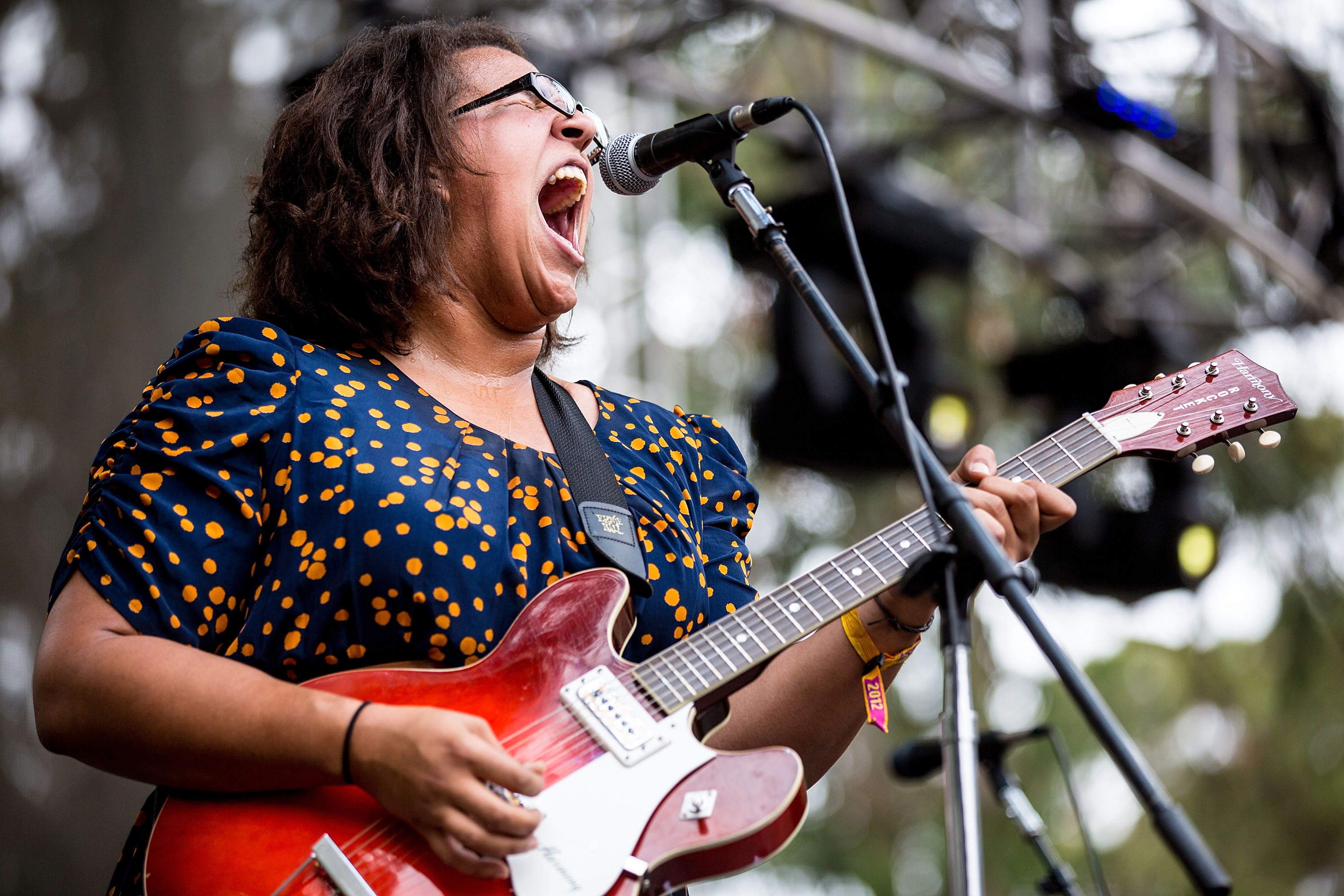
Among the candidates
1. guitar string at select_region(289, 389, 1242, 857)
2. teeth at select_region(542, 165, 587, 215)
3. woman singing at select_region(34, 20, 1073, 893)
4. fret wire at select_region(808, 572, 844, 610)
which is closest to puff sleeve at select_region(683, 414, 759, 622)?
woman singing at select_region(34, 20, 1073, 893)

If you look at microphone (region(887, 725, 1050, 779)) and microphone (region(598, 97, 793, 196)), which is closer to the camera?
microphone (region(598, 97, 793, 196))

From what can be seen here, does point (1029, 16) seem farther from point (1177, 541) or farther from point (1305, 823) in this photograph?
point (1305, 823)

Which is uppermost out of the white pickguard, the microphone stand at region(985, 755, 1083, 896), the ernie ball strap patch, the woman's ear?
the woman's ear

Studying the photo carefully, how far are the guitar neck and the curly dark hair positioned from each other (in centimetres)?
76

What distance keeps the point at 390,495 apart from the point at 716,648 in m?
0.54

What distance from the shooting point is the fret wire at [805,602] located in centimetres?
188

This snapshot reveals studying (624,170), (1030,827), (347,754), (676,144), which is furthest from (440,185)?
(1030,827)

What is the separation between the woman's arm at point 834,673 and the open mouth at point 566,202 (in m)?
0.88

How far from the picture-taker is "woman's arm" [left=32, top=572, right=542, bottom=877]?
151 cm

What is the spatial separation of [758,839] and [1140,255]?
19.3ft

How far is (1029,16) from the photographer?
5227 millimetres

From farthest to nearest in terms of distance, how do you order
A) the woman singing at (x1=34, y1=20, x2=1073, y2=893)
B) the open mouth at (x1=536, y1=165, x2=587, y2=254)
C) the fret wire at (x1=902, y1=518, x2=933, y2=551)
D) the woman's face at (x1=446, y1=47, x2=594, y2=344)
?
the open mouth at (x1=536, y1=165, x2=587, y2=254)
the woman's face at (x1=446, y1=47, x2=594, y2=344)
the fret wire at (x1=902, y1=518, x2=933, y2=551)
the woman singing at (x1=34, y1=20, x2=1073, y2=893)

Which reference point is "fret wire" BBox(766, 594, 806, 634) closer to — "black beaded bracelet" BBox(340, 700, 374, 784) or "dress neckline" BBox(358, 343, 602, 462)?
"dress neckline" BBox(358, 343, 602, 462)

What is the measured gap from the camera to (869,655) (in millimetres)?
1968
